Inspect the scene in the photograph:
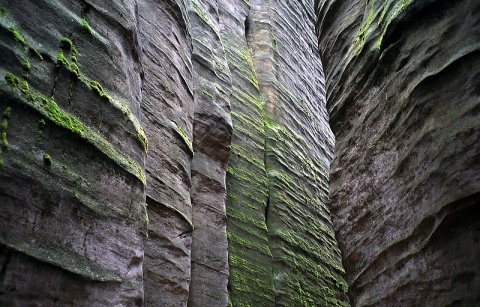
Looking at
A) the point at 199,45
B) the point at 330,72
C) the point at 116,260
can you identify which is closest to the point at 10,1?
the point at 116,260

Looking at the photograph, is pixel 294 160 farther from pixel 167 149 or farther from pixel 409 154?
pixel 409 154

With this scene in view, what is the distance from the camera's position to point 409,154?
4746mm

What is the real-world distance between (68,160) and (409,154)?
3.19 m

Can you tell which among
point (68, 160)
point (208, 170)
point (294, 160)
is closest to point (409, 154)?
point (68, 160)

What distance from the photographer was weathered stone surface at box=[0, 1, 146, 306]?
3.18 meters

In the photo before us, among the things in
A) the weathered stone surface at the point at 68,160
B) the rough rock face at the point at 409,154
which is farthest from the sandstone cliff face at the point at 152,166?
the rough rock face at the point at 409,154

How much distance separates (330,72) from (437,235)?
3801 millimetres

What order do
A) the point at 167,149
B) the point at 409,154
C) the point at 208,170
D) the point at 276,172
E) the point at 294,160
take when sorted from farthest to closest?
1. the point at 294,160
2. the point at 276,172
3. the point at 208,170
4. the point at 167,149
5. the point at 409,154

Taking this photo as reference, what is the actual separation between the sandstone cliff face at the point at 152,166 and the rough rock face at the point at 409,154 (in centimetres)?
243

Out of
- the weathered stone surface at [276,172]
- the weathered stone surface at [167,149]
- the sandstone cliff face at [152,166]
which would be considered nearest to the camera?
the sandstone cliff face at [152,166]

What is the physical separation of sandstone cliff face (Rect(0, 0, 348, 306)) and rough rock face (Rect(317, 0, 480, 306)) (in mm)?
2427

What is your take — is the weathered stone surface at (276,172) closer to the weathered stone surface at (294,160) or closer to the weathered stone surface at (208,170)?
the weathered stone surface at (294,160)

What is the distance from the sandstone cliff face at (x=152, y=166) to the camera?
11.0 feet

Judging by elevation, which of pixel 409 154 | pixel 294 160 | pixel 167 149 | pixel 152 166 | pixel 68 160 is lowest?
pixel 68 160
